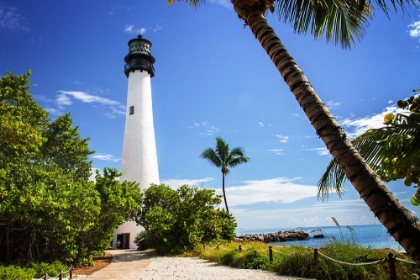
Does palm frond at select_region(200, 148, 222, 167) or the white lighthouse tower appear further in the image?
palm frond at select_region(200, 148, 222, 167)

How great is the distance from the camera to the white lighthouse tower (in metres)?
24.6

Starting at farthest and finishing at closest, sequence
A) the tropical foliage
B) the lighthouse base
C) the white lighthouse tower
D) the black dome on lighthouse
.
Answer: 1. the black dome on lighthouse
2. the white lighthouse tower
3. the lighthouse base
4. the tropical foliage

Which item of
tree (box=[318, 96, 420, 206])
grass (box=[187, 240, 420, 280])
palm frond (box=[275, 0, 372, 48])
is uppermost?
palm frond (box=[275, 0, 372, 48])

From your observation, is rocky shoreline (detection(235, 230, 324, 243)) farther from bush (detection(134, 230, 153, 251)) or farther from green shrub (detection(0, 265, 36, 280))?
green shrub (detection(0, 265, 36, 280))

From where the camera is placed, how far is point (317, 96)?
12.9 feet

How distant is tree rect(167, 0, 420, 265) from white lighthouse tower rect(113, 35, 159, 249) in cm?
2011

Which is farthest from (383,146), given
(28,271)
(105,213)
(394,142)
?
(105,213)

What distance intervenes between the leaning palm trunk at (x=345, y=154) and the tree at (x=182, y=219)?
14615 millimetres

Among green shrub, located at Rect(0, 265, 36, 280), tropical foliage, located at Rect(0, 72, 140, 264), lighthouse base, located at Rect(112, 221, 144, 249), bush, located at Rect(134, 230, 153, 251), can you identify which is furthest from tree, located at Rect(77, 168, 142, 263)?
lighthouse base, located at Rect(112, 221, 144, 249)

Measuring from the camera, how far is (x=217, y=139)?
3197 cm

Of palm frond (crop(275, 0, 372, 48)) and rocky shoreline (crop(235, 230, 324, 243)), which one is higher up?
palm frond (crop(275, 0, 372, 48))

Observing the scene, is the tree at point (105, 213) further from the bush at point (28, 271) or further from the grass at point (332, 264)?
the grass at point (332, 264)

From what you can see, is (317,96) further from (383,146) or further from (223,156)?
(223,156)

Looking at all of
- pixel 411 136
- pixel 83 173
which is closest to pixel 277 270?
pixel 411 136
